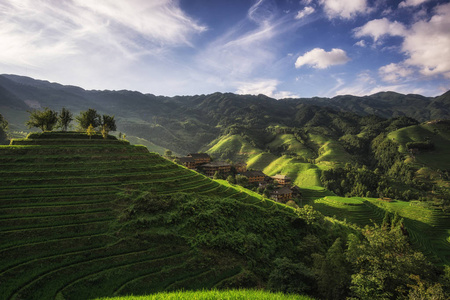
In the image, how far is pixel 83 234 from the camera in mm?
25406

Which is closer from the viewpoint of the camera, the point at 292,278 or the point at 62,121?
the point at 292,278

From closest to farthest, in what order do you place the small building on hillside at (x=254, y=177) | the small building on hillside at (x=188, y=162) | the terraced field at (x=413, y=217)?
the terraced field at (x=413, y=217) < the small building on hillside at (x=188, y=162) < the small building on hillside at (x=254, y=177)

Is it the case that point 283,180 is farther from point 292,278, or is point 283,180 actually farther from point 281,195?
point 292,278

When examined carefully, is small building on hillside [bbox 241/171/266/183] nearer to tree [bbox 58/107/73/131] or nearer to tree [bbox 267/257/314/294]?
tree [bbox 58/107/73/131]

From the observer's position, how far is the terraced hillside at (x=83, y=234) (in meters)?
20.0

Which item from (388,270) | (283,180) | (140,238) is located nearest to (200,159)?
(283,180)

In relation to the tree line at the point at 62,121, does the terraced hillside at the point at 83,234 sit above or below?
below

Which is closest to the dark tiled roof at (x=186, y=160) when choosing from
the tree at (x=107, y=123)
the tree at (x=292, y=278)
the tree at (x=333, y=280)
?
the tree at (x=107, y=123)

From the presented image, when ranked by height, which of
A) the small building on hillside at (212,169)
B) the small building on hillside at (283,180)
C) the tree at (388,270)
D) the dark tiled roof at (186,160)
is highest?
the tree at (388,270)

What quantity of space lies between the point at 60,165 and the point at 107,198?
1325 centimetres

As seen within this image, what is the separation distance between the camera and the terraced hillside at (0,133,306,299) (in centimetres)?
1995

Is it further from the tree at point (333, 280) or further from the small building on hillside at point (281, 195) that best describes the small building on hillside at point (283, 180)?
the tree at point (333, 280)

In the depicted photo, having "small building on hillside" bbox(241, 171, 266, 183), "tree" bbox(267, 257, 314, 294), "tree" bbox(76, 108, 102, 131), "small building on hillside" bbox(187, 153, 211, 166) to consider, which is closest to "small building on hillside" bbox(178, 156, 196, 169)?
"small building on hillside" bbox(187, 153, 211, 166)

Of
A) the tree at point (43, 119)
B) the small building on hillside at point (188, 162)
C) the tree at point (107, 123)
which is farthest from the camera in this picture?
the small building on hillside at point (188, 162)
